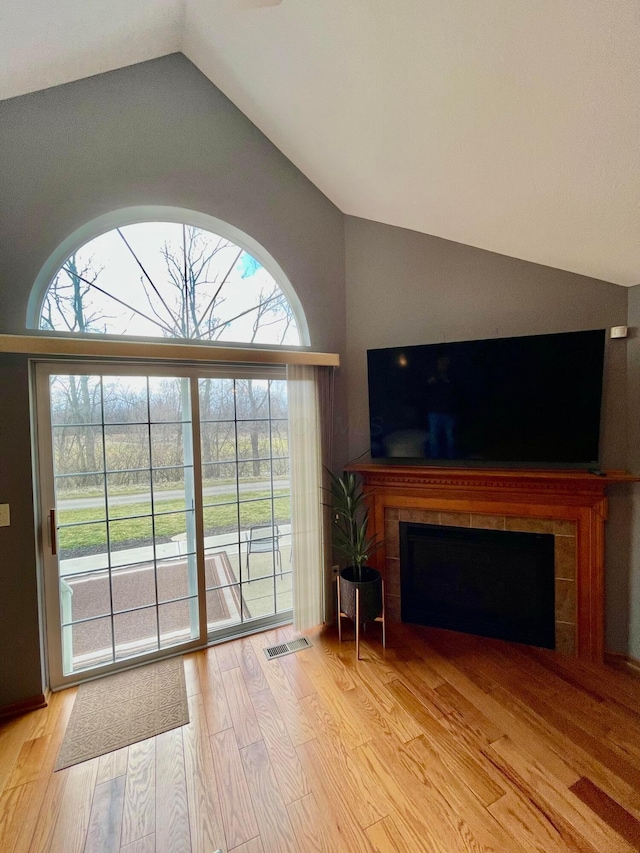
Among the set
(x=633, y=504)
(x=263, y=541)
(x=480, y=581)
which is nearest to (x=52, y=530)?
(x=263, y=541)

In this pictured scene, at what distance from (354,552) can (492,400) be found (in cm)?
144

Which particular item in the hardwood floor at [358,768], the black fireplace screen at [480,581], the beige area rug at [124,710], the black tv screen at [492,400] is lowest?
the beige area rug at [124,710]

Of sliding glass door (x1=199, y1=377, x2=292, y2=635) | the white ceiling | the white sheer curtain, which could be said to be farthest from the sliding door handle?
the white ceiling

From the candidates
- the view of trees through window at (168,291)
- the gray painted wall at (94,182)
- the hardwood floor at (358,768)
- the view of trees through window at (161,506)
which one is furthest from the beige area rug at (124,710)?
the view of trees through window at (168,291)

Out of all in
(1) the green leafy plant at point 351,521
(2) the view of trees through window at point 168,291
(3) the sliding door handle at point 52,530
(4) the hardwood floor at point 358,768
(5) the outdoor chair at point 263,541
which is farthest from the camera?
(5) the outdoor chair at point 263,541

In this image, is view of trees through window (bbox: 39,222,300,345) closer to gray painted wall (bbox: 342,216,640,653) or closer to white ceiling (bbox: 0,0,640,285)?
gray painted wall (bbox: 342,216,640,653)

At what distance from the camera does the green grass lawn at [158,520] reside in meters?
2.29

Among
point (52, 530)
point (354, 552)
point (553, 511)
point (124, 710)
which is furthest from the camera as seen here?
point (354, 552)

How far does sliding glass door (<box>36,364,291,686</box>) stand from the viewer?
2244 mm

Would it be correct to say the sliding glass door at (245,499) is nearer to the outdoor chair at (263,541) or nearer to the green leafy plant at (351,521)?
the outdoor chair at (263,541)

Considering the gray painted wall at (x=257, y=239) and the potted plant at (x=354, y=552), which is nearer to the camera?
the gray painted wall at (x=257, y=239)

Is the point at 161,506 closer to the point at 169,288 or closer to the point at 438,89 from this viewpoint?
the point at 169,288

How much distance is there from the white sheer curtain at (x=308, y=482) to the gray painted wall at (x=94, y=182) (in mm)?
826

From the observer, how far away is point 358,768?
5.42 ft
